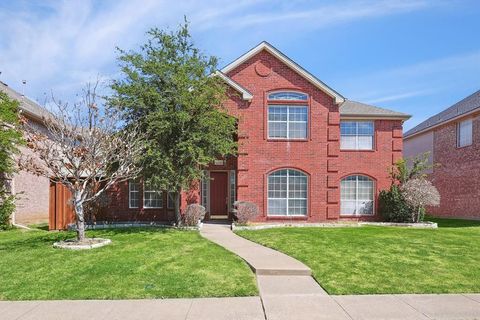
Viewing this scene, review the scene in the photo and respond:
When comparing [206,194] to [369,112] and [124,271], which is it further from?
[124,271]

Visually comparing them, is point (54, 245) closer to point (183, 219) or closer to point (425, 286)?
point (183, 219)

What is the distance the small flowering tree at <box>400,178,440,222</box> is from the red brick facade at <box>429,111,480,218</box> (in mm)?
3685

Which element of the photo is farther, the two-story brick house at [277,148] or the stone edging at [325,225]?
the two-story brick house at [277,148]

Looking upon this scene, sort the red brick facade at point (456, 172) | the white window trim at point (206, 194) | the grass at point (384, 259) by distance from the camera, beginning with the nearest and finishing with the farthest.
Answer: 1. the grass at point (384, 259)
2. the white window trim at point (206, 194)
3. the red brick facade at point (456, 172)

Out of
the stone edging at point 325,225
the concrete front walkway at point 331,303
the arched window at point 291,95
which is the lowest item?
the stone edging at point 325,225

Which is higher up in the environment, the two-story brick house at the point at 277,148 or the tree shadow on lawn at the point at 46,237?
the two-story brick house at the point at 277,148

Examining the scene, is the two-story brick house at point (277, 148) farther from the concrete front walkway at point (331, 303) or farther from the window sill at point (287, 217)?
the concrete front walkway at point (331, 303)

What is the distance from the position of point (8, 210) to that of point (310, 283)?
48.2 feet

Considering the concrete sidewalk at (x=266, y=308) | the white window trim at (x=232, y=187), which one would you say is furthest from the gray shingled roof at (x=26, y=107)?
the concrete sidewalk at (x=266, y=308)

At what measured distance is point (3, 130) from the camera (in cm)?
1675

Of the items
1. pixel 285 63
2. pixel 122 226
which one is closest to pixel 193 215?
pixel 122 226

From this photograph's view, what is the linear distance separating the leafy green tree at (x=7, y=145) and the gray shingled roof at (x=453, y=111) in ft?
75.7

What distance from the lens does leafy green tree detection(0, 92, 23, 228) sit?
16.8 metres

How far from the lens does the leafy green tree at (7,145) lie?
1678 centimetres
